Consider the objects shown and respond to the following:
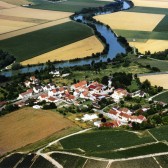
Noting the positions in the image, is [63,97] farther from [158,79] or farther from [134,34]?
[134,34]

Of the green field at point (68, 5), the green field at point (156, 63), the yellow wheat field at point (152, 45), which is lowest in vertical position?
the green field at point (156, 63)

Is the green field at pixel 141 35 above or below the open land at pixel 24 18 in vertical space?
below

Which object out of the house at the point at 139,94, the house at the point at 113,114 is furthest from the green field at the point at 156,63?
the house at the point at 113,114

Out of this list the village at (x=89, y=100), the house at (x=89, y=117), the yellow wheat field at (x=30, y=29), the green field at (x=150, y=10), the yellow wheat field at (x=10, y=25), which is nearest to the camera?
the village at (x=89, y=100)

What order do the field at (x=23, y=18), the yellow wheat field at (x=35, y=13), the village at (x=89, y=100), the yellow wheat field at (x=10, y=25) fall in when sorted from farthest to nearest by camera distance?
the yellow wheat field at (x=35, y=13)
the field at (x=23, y=18)
the yellow wheat field at (x=10, y=25)
the village at (x=89, y=100)

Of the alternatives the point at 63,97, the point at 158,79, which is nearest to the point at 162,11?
the point at 158,79

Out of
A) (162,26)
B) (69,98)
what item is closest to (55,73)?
(69,98)

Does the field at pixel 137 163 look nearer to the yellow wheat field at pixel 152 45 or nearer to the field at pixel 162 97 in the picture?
the field at pixel 162 97

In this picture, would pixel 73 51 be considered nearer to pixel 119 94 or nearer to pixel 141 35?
pixel 141 35

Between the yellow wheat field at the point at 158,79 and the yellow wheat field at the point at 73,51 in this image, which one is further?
the yellow wheat field at the point at 73,51
